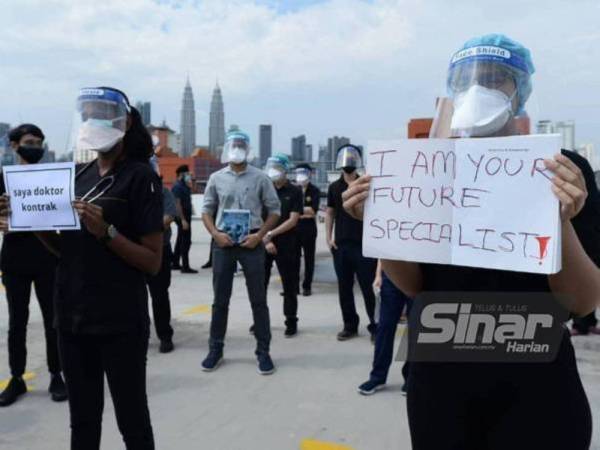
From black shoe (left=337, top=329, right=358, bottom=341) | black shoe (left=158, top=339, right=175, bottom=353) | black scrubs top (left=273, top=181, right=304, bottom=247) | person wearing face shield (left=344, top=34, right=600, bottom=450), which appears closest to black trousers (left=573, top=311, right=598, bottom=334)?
black shoe (left=337, top=329, right=358, bottom=341)

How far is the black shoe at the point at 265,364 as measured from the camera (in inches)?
179

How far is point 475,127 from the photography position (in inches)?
63.2

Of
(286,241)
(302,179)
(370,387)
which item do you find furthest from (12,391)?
(302,179)

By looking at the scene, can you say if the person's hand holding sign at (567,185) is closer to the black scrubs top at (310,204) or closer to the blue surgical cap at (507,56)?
the blue surgical cap at (507,56)

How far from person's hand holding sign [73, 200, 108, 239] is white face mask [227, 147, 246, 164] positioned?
257 cm

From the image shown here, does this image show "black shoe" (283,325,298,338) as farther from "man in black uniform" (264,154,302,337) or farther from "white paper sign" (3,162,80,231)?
"white paper sign" (3,162,80,231)

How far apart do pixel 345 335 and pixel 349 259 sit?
2.59 ft

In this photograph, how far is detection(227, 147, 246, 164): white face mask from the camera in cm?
474

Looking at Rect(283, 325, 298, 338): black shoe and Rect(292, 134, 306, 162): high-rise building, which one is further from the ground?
Rect(292, 134, 306, 162): high-rise building

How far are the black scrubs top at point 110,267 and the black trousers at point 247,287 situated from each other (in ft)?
7.29

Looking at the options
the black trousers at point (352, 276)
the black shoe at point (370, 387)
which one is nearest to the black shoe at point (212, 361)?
the black shoe at point (370, 387)

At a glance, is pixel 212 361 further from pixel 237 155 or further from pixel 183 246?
pixel 183 246

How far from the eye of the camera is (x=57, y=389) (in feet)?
13.0

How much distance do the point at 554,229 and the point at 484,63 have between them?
0.55m
